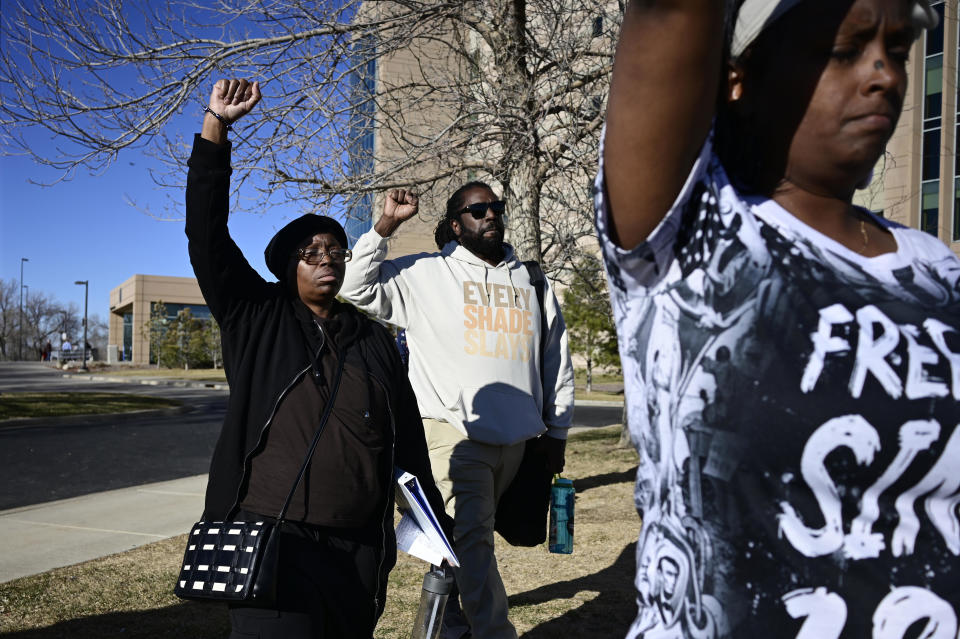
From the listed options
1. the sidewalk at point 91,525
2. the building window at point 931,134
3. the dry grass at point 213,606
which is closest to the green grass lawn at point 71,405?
the sidewalk at point 91,525

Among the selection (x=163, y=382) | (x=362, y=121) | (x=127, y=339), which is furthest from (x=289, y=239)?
(x=127, y=339)

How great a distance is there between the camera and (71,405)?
1803 cm

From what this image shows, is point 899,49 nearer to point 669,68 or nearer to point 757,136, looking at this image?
point 757,136

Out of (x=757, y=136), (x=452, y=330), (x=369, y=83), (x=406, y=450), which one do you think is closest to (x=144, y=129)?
(x=369, y=83)

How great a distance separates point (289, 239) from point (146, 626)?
251cm

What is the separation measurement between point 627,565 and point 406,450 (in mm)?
3110

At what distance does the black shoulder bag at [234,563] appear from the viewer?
262 cm

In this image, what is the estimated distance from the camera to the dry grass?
14.6 feet

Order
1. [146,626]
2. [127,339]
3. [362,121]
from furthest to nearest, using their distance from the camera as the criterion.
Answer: [127,339]
[362,121]
[146,626]

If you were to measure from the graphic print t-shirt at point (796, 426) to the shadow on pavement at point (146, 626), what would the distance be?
3976 mm

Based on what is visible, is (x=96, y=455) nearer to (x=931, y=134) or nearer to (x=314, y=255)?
(x=314, y=255)

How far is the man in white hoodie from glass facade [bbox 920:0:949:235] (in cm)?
2671

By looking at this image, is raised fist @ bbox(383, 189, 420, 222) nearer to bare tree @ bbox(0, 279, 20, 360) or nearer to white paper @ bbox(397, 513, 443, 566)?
white paper @ bbox(397, 513, 443, 566)

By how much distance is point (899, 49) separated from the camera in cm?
113
